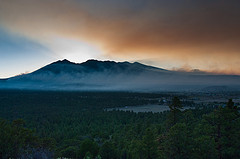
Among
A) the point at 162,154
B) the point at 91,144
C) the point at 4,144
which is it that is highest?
the point at 4,144

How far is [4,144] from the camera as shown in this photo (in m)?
12.9

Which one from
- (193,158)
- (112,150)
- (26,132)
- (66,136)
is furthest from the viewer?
(66,136)

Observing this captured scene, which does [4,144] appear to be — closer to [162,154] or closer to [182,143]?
[162,154]

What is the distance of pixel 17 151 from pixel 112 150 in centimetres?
996

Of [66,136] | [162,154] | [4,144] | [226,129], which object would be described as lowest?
[66,136]

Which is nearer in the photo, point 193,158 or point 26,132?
point 193,158

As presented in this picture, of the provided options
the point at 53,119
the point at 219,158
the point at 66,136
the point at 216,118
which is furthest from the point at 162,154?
the point at 53,119

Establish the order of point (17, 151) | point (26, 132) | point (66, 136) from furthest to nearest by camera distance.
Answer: point (66, 136) → point (26, 132) → point (17, 151)

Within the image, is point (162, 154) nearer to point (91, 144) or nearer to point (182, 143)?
point (182, 143)

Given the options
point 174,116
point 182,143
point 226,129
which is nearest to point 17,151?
point 182,143

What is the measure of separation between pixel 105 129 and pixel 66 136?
7773mm

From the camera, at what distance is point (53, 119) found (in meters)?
47.8

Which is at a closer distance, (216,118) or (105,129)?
(216,118)

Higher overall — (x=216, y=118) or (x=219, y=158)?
(x=216, y=118)
